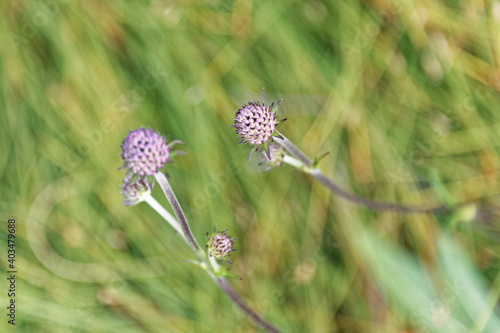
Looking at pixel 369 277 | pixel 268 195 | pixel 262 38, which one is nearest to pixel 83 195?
pixel 268 195

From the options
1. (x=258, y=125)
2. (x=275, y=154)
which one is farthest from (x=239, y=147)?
(x=258, y=125)

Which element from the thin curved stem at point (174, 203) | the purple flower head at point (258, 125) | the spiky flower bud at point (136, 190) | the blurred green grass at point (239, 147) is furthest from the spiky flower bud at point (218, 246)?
the blurred green grass at point (239, 147)

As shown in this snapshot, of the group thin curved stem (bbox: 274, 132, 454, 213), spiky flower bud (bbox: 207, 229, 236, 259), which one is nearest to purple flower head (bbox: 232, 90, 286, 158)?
thin curved stem (bbox: 274, 132, 454, 213)

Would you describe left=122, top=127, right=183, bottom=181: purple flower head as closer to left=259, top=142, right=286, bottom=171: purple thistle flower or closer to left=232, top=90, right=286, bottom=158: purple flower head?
left=232, top=90, right=286, bottom=158: purple flower head

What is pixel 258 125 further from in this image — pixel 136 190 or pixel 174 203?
pixel 136 190

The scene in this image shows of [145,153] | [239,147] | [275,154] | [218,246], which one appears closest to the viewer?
[145,153]

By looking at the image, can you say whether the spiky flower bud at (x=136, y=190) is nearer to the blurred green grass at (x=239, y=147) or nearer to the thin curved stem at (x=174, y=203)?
the thin curved stem at (x=174, y=203)
